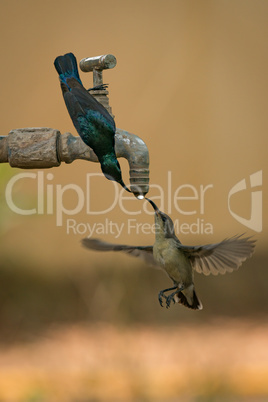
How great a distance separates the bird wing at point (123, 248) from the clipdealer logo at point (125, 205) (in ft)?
4.77

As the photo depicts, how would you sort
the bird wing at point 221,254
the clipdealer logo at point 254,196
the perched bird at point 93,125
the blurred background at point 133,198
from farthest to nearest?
the clipdealer logo at point 254,196 → the blurred background at point 133,198 → the bird wing at point 221,254 → the perched bird at point 93,125

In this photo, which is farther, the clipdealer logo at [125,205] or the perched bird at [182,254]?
the clipdealer logo at [125,205]

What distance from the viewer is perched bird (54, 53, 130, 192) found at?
3.27 ft

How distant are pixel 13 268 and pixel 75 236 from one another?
12.8 inches

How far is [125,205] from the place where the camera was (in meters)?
2.91

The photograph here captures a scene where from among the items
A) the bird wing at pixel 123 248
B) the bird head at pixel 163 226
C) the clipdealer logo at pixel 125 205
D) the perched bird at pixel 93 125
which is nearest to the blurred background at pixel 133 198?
the clipdealer logo at pixel 125 205

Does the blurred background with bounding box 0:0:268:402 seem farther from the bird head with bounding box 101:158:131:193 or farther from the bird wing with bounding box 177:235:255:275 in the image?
the bird head with bounding box 101:158:131:193

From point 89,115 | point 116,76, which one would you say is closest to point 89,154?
point 89,115

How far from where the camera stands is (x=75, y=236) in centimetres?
290

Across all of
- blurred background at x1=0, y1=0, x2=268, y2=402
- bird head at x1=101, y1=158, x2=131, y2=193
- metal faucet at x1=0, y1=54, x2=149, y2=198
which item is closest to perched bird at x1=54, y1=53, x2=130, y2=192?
bird head at x1=101, y1=158, x2=131, y2=193

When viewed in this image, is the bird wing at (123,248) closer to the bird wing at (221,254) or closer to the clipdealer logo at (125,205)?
the bird wing at (221,254)

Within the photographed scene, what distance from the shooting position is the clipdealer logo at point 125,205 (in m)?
2.81

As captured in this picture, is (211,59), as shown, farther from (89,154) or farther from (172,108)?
(89,154)

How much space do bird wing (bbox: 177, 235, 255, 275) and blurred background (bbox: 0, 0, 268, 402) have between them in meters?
1.48
